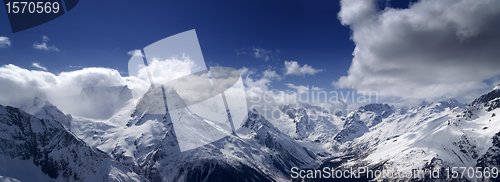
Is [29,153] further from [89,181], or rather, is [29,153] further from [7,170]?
[89,181]

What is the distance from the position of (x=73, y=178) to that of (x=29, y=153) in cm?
2343

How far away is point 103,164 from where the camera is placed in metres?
137

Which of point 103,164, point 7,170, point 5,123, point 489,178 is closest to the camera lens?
point 7,170

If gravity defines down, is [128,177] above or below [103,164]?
below

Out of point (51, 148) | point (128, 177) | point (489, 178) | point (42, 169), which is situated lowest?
point (489, 178)

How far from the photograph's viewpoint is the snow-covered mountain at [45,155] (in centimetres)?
10138

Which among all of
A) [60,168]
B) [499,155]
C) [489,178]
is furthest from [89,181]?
[499,155]

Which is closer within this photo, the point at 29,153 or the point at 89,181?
the point at 29,153

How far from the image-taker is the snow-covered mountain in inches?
3991

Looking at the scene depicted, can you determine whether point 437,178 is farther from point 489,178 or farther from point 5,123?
point 5,123

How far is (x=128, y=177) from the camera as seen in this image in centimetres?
13738

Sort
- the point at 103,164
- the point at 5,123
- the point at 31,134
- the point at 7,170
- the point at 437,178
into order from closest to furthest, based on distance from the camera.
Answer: the point at 7,170
the point at 5,123
the point at 31,134
the point at 103,164
the point at 437,178

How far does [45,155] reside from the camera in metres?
116

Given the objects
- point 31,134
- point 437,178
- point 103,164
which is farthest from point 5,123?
point 437,178
